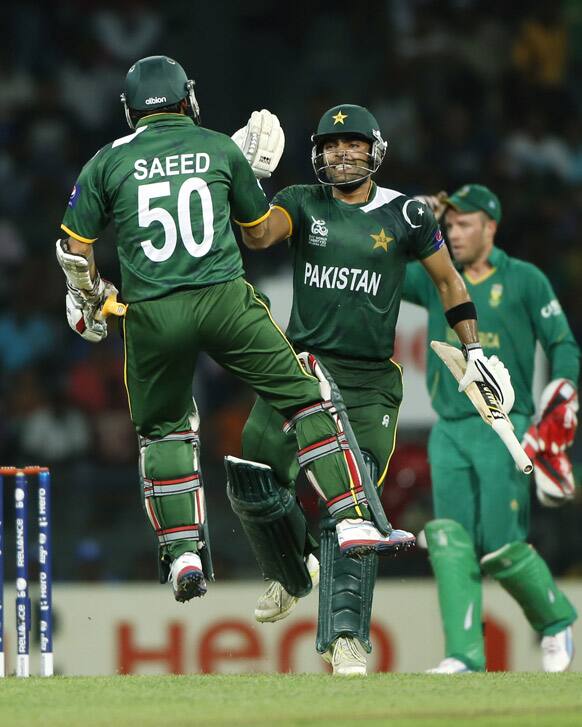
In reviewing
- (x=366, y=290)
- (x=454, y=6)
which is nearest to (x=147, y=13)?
(x=454, y=6)

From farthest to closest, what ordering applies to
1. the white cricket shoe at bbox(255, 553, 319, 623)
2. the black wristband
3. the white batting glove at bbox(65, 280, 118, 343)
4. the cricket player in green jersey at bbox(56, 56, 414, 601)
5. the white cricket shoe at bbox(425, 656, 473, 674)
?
the white cricket shoe at bbox(425, 656, 473, 674)
the white cricket shoe at bbox(255, 553, 319, 623)
the black wristband
the white batting glove at bbox(65, 280, 118, 343)
the cricket player in green jersey at bbox(56, 56, 414, 601)

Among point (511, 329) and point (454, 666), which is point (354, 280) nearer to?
point (511, 329)

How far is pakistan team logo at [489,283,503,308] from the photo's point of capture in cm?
801

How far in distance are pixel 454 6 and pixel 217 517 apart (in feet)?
20.1

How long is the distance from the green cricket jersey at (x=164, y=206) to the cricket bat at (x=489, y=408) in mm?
1103

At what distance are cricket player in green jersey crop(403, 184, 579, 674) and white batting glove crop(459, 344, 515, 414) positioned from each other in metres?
1.26

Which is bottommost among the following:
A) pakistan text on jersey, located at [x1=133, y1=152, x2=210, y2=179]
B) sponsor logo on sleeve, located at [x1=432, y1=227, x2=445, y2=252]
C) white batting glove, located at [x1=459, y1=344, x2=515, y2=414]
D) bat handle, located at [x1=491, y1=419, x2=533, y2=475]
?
bat handle, located at [x1=491, y1=419, x2=533, y2=475]

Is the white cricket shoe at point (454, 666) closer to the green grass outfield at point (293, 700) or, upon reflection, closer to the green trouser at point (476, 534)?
the green trouser at point (476, 534)

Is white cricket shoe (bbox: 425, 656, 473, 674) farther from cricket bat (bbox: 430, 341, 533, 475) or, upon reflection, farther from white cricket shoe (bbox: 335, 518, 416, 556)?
white cricket shoe (bbox: 335, 518, 416, 556)

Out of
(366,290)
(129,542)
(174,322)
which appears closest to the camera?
(174,322)

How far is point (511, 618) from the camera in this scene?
32.1 ft

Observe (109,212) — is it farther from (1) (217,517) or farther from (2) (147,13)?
(2) (147,13)

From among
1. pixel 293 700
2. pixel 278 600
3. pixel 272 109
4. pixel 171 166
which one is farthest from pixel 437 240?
pixel 272 109

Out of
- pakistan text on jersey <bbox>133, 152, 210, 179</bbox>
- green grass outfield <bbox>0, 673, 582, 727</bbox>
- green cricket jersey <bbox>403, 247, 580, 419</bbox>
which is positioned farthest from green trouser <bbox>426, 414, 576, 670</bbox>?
pakistan text on jersey <bbox>133, 152, 210, 179</bbox>
